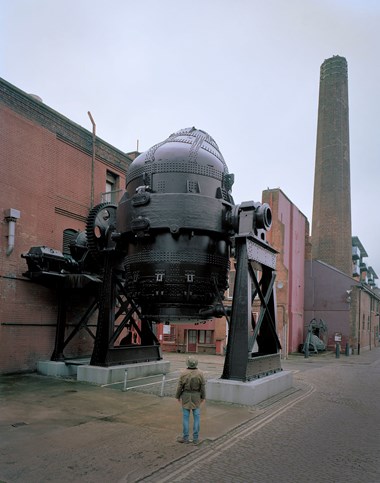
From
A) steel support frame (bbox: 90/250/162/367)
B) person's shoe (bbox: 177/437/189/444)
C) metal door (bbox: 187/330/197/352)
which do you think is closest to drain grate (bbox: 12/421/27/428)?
person's shoe (bbox: 177/437/189/444)

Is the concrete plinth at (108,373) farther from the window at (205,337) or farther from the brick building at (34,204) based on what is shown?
the window at (205,337)

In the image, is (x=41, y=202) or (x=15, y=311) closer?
(x=15, y=311)

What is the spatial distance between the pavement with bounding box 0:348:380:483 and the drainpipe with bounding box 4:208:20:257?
417 centimetres

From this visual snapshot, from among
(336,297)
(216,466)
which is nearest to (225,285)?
(216,466)

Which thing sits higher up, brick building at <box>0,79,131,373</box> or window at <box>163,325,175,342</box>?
brick building at <box>0,79,131,373</box>

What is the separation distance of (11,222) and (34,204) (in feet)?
4.91

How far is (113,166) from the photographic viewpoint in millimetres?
19891

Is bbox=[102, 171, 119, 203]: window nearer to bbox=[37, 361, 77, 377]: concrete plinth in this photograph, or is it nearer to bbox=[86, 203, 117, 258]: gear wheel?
bbox=[86, 203, 117, 258]: gear wheel

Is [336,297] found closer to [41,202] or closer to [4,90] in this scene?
[41,202]

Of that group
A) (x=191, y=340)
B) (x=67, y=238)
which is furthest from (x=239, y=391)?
(x=191, y=340)

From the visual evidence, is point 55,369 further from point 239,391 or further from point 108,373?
point 239,391

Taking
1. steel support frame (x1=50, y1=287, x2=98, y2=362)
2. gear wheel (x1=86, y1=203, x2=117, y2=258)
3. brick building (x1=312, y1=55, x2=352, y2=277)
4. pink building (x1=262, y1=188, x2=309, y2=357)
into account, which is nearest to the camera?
gear wheel (x1=86, y1=203, x2=117, y2=258)

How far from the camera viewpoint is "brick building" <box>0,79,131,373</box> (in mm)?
14469

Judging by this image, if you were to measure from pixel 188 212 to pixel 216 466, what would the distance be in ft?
20.1
